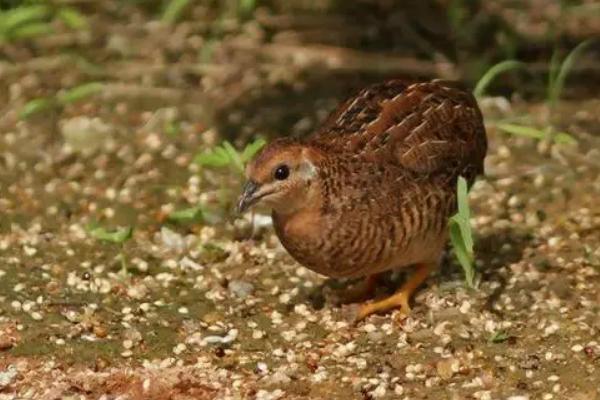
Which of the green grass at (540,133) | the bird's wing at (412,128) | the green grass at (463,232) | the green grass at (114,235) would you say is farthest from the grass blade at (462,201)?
the green grass at (114,235)

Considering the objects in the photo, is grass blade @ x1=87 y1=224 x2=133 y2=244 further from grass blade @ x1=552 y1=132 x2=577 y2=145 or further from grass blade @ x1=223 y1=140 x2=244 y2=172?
grass blade @ x1=552 y1=132 x2=577 y2=145

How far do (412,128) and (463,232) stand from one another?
376mm

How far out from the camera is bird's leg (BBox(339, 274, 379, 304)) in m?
4.62

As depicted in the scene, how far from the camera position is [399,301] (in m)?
4.49

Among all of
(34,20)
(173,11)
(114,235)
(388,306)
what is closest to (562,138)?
(388,306)

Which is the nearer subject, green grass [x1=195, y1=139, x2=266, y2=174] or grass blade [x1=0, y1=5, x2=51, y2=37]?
green grass [x1=195, y1=139, x2=266, y2=174]

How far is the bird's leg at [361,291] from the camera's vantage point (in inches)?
182

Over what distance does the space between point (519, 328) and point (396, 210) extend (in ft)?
1.85

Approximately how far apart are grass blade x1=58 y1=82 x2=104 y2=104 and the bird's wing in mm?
1736

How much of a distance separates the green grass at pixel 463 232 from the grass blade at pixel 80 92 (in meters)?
2.13

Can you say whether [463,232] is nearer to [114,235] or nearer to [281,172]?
[281,172]

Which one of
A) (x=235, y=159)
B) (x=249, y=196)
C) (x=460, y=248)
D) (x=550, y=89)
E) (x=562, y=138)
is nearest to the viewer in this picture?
(x=249, y=196)

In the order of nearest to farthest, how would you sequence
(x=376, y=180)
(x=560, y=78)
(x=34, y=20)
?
(x=376, y=180) < (x=560, y=78) < (x=34, y=20)

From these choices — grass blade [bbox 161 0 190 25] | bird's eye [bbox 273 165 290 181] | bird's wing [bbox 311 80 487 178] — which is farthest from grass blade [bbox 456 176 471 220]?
grass blade [bbox 161 0 190 25]
